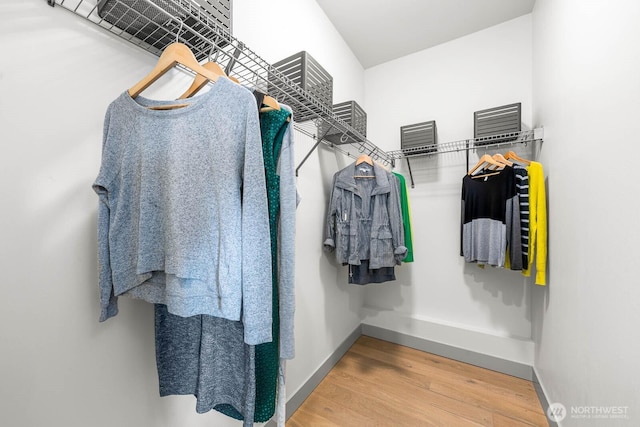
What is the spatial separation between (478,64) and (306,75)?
1.81 metres

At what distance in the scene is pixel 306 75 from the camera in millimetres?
1146

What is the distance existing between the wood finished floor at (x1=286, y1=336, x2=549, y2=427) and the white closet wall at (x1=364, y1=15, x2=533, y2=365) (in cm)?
27

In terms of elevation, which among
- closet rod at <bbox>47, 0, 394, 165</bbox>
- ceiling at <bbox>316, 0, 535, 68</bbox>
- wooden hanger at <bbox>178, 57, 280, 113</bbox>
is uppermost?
ceiling at <bbox>316, 0, 535, 68</bbox>

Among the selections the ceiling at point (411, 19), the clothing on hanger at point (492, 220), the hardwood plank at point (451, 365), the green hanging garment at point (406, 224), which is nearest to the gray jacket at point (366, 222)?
the green hanging garment at point (406, 224)

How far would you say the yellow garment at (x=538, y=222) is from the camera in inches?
59.1

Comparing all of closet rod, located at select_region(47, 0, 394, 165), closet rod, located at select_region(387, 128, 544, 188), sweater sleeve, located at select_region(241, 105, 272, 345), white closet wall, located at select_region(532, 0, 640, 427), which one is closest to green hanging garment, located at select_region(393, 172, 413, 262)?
closet rod, located at select_region(387, 128, 544, 188)

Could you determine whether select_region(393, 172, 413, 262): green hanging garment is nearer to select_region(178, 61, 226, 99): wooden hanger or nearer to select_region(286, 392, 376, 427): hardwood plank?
select_region(286, 392, 376, 427): hardwood plank

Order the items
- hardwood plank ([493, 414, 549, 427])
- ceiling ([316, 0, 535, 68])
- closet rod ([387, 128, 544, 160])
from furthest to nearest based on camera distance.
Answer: ceiling ([316, 0, 535, 68]) → closet rod ([387, 128, 544, 160]) → hardwood plank ([493, 414, 549, 427])

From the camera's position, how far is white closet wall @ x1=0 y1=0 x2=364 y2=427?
0.60 metres

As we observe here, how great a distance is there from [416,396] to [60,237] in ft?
6.61

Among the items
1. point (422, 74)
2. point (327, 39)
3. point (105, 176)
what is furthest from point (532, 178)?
point (105, 176)

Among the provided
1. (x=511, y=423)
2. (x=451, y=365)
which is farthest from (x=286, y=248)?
(x=451, y=365)

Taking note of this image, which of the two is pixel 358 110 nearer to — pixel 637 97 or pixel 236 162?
pixel 637 97

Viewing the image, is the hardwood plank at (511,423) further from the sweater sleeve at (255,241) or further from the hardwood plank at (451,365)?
the sweater sleeve at (255,241)
